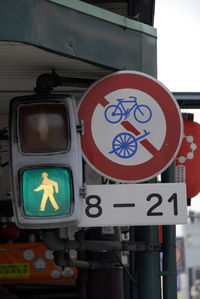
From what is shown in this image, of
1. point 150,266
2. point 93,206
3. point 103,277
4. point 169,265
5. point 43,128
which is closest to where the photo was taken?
point 43,128

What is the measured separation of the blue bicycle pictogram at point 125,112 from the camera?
5152 mm

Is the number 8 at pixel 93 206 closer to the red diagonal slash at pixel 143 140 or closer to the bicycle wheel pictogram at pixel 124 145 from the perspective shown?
the bicycle wheel pictogram at pixel 124 145

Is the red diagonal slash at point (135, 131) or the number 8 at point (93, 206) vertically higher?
the red diagonal slash at point (135, 131)

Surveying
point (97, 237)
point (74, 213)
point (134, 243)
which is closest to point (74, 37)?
point (74, 213)

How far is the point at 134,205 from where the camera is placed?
5051 millimetres

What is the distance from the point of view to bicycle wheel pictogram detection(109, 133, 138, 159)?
202 inches

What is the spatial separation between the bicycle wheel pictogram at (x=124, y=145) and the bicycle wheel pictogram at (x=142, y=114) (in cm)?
13

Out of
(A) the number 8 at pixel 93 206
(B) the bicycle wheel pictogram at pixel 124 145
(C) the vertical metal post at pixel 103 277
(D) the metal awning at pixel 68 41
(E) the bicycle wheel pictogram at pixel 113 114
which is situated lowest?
(C) the vertical metal post at pixel 103 277

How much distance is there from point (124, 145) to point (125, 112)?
229mm

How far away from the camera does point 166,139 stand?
17.1 ft

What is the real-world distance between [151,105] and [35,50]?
2.94 feet

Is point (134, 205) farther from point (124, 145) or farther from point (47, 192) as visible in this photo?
point (47, 192)

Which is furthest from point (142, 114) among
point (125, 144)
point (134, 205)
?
point (134, 205)

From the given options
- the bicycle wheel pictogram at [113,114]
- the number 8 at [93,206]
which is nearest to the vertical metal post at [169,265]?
the bicycle wheel pictogram at [113,114]
